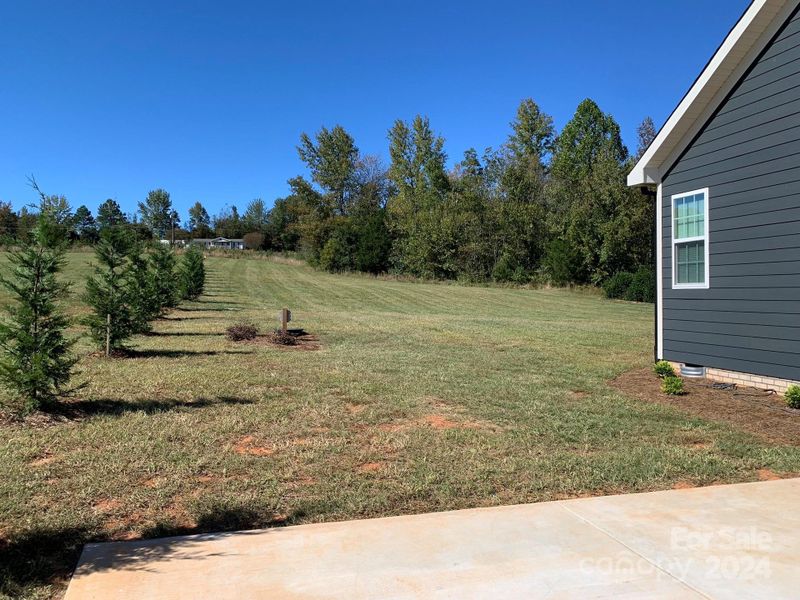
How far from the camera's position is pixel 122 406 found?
619 centimetres

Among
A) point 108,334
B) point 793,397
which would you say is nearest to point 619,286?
point 793,397

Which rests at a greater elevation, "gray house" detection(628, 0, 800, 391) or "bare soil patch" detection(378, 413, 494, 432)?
"gray house" detection(628, 0, 800, 391)

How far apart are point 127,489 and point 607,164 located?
34259 millimetres

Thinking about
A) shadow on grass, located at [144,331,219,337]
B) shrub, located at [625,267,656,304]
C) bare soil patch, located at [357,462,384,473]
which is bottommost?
bare soil patch, located at [357,462,384,473]

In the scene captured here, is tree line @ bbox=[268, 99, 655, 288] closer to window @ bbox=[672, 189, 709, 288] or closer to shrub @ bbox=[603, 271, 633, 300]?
shrub @ bbox=[603, 271, 633, 300]

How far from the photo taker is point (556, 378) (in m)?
8.60

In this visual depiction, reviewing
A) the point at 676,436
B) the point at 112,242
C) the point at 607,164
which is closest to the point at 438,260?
the point at 607,164

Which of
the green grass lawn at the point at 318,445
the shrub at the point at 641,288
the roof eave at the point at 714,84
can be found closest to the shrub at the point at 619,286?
the shrub at the point at 641,288

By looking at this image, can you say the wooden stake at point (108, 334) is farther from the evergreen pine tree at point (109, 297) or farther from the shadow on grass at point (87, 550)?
the shadow on grass at point (87, 550)

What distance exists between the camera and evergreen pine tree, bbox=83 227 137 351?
31.2 ft

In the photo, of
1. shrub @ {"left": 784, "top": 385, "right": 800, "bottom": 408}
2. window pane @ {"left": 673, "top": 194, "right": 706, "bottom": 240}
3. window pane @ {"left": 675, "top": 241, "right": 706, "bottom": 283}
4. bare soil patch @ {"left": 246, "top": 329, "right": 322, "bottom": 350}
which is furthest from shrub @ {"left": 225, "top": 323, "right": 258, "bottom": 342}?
shrub @ {"left": 784, "top": 385, "right": 800, "bottom": 408}

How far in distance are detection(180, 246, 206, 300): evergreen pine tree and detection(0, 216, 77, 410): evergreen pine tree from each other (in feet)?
42.7

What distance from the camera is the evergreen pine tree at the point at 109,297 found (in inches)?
375

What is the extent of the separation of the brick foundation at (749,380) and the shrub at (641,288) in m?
20.4
